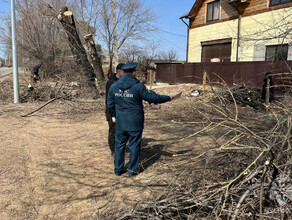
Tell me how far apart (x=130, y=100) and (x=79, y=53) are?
812 cm

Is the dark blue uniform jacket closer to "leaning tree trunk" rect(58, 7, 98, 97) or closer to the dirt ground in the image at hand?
the dirt ground

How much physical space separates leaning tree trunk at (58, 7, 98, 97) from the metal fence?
400 cm

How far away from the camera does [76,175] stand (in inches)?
148

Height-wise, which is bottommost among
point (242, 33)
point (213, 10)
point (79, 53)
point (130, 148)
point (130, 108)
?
point (130, 148)

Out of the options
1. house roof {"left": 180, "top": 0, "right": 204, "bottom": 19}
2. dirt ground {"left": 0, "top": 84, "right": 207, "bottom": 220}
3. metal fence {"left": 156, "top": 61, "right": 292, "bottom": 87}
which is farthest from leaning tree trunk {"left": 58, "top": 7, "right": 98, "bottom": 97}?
house roof {"left": 180, "top": 0, "right": 204, "bottom": 19}

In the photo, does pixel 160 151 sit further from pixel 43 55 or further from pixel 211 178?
pixel 43 55

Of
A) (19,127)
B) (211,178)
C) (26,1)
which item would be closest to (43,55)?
(26,1)

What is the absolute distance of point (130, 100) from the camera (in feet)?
11.6

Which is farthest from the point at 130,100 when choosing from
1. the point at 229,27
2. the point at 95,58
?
the point at 229,27

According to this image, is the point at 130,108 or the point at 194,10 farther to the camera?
the point at 194,10

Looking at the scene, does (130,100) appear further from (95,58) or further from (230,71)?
(230,71)

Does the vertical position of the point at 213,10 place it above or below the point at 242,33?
above

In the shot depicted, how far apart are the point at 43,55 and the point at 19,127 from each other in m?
15.2

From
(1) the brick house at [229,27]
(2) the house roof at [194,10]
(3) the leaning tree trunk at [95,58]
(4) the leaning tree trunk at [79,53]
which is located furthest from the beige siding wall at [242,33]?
(4) the leaning tree trunk at [79,53]
